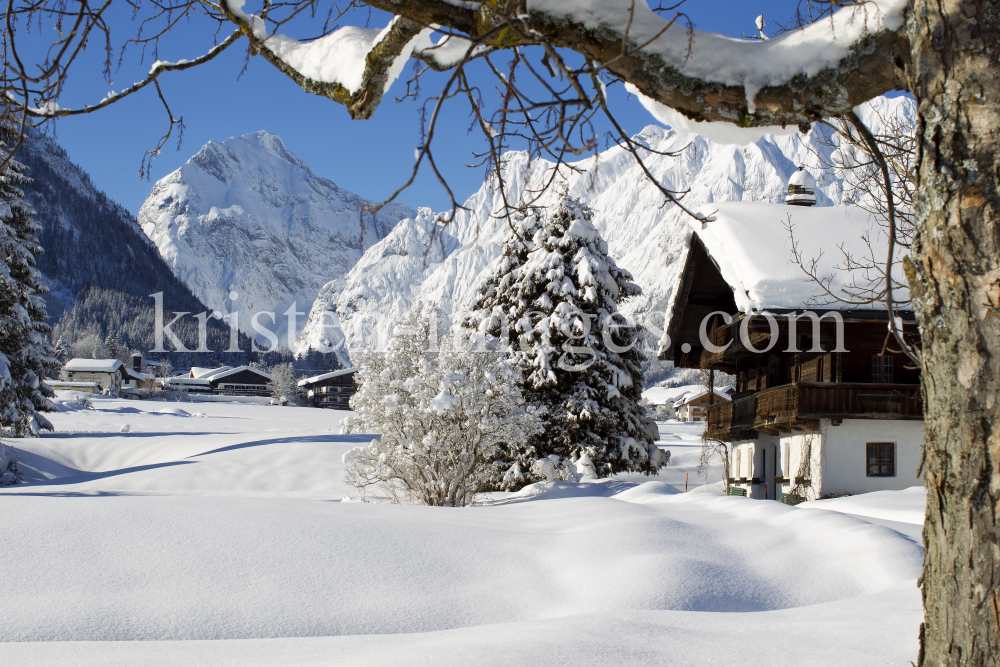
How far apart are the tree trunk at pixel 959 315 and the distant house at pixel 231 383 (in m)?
100

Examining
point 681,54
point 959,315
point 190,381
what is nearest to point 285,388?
point 190,381

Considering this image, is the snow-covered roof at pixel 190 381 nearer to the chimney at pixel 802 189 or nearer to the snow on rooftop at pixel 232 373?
the snow on rooftop at pixel 232 373

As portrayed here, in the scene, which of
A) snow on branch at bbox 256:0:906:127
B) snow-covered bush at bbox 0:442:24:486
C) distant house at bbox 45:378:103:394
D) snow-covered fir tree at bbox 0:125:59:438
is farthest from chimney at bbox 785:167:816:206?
distant house at bbox 45:378:103:394

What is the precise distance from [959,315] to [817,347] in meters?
15.2

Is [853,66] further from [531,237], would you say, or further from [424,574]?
[531,237]

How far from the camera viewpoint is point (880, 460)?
1708 cm

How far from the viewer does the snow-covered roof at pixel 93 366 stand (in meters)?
87.3

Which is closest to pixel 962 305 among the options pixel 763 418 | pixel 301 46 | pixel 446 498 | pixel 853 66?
pixel 853 66

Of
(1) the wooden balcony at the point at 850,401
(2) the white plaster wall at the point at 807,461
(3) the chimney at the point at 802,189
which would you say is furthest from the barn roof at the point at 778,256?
(2) the white plaster wall at the point at 807,461

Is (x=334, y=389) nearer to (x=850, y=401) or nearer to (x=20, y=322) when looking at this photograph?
(x=20, y=322)

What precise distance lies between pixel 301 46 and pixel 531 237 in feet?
59.7

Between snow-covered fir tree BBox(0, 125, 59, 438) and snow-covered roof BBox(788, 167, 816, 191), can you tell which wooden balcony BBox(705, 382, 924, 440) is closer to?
snow-covered roof BBox(788, 167, 816, 191)

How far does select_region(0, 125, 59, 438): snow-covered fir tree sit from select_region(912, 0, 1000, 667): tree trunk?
23054 millimetres

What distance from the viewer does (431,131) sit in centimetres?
316
